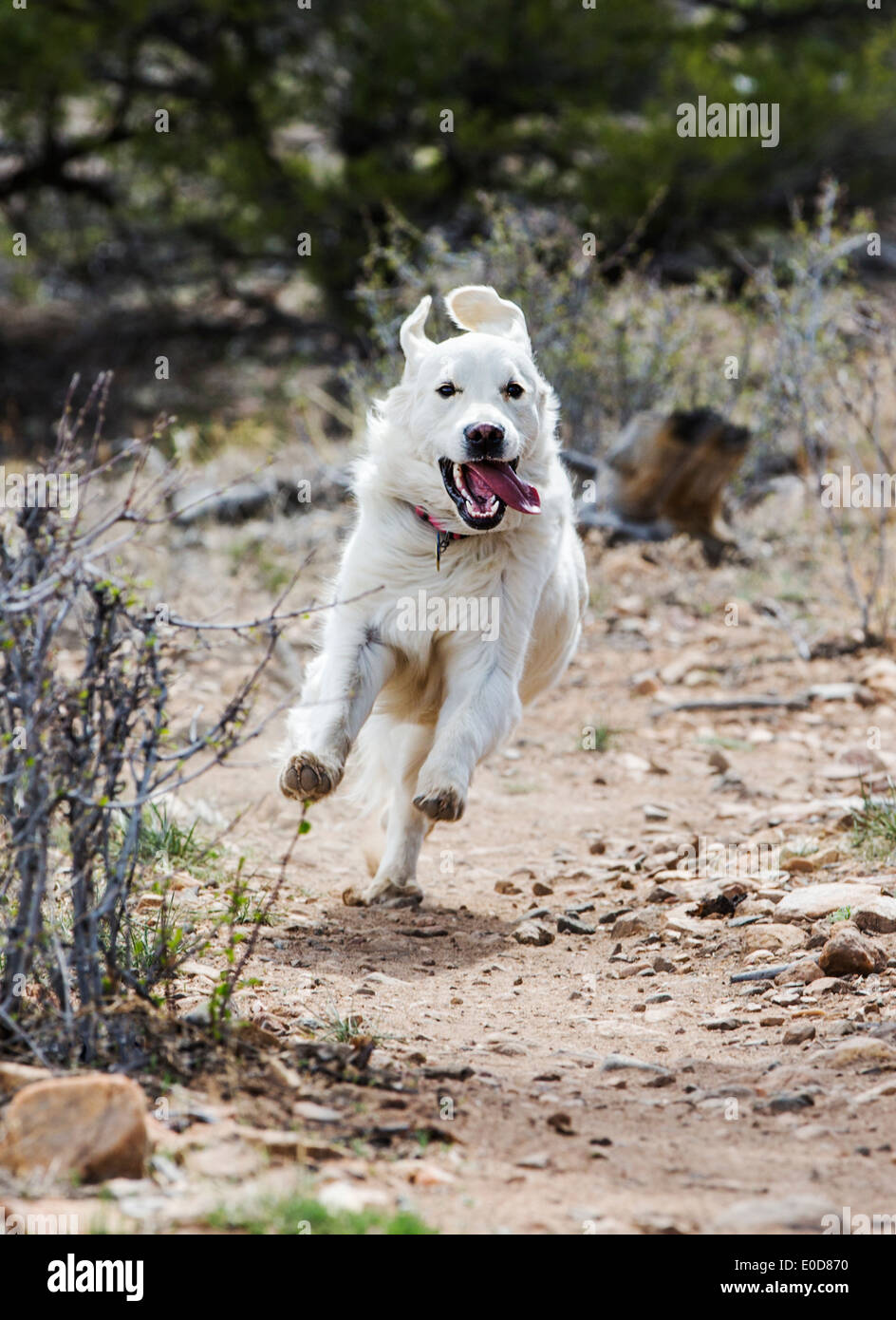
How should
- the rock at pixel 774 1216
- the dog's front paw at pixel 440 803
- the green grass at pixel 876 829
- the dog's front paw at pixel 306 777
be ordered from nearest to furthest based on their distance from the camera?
the rock at pixel 774 1216, the dog's front paw at pixel 306 777, the dog's front paw at pixel 440 803, the green grass at pixel 876 829

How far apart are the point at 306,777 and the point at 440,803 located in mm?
443

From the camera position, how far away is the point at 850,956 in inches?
161

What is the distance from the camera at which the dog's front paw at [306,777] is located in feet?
14.1

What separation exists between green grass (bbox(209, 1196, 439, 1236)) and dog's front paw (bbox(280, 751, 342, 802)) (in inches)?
74.4

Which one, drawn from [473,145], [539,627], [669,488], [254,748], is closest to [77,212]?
[473,145]

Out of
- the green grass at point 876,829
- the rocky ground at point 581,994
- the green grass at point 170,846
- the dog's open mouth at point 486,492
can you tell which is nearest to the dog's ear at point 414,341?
the dog's open mouth at point 486,492

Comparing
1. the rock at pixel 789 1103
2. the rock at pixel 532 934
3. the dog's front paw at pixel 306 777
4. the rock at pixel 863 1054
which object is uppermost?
the dog's front paw at pixel 306 777

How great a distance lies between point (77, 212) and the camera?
18.3 m

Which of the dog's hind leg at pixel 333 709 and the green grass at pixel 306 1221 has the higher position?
the dog's hind leg at pixel 333 709

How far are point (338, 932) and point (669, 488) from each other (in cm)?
548

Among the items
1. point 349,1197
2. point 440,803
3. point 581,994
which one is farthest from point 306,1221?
point 440,803

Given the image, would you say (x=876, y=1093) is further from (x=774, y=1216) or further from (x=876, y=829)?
(x=876, y=829)

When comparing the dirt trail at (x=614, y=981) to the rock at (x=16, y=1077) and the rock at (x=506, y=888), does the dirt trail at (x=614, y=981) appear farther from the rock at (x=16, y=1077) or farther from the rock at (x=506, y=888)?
the rock at (x=16, y=1077)

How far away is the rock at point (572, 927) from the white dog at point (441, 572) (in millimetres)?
611
